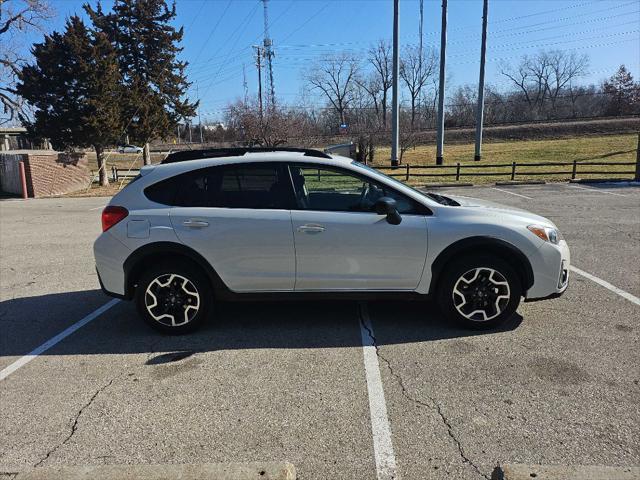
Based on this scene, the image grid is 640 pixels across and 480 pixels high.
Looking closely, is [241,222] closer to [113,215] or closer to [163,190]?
[163,190]

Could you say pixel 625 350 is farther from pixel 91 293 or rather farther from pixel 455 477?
pixel 91 293

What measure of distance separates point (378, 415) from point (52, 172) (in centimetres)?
2281

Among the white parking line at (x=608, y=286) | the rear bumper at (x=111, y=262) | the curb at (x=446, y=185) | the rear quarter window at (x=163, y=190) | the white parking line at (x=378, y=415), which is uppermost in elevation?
the rear quarter window at (x=163, y=190)

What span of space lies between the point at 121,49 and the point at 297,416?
31010 mm

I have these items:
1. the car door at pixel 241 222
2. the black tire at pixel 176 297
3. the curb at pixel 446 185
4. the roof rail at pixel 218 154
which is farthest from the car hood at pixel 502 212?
the curb at pixel 446 185

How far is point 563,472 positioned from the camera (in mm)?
2420

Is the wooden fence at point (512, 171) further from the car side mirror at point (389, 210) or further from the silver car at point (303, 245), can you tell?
the car side mirror at point (389, 210)

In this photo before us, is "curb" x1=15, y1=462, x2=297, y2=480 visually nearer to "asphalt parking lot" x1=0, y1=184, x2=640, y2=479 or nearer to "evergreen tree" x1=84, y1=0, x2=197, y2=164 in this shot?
"asphalt parking lot" x1=0, y1=184, x2=640, y2=479

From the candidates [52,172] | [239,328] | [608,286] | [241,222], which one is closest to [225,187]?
[241,222]

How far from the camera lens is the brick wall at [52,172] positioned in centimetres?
2066

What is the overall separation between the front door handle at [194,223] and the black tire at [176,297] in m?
0.37

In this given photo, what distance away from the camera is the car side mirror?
4188mm

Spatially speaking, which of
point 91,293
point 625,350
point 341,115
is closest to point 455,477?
point 625,350

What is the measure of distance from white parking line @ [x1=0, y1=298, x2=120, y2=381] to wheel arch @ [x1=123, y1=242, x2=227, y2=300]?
806 mm
